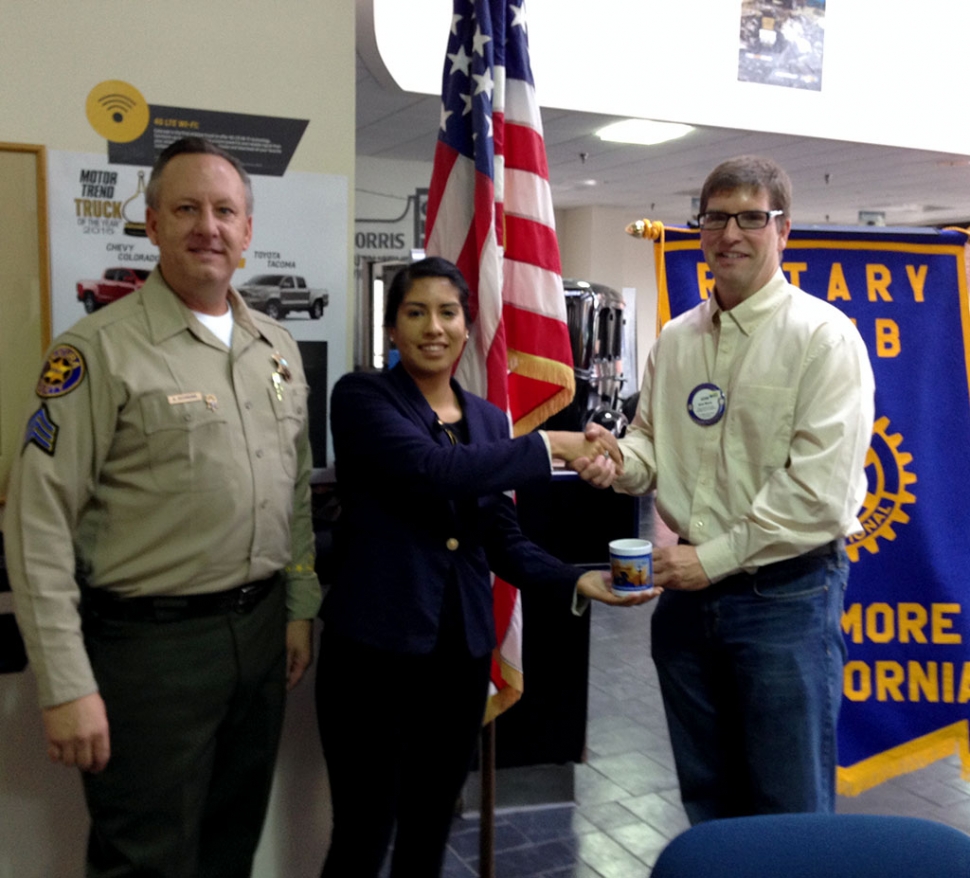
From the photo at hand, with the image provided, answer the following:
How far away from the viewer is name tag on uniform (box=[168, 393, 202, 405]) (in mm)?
1667

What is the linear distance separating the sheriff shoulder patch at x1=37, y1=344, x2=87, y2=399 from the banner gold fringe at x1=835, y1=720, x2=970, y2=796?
2.49 metres

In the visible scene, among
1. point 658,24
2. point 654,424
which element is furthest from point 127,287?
point 658,24

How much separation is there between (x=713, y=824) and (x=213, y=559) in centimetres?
105

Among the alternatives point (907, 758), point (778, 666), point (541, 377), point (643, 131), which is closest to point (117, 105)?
point (541, 377)

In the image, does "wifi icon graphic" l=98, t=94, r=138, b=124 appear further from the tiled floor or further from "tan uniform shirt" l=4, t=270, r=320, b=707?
the tiled floor

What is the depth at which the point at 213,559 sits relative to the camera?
1703 millimetres

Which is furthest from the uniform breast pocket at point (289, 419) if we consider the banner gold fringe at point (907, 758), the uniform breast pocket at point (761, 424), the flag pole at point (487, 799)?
the banner gold fringe at point (907, 758)

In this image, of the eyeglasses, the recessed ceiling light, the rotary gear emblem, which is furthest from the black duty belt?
the recessed ceiling light

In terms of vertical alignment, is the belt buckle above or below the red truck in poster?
below

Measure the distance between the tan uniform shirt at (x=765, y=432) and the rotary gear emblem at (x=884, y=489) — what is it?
90cm

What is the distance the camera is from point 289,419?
73.9 inches

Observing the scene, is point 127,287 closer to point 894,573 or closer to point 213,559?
point 213,559

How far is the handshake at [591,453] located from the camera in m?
2.05

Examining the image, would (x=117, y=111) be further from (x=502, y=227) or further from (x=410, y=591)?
(x=410, y=591)
